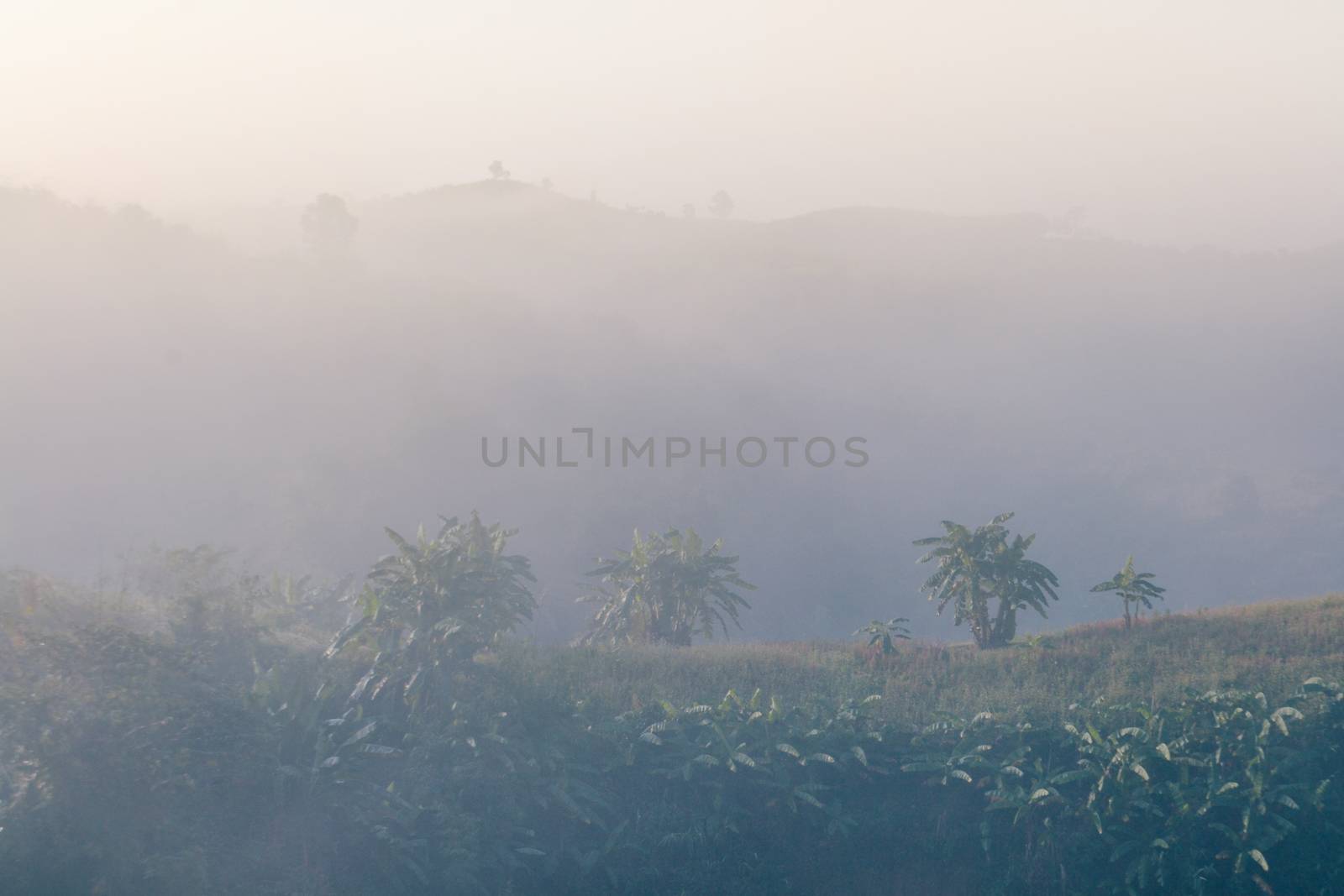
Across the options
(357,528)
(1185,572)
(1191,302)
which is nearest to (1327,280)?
(1191,302)

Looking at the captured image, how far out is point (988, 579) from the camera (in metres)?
20.8

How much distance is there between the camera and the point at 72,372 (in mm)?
49500

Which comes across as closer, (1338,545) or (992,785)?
(992,785)

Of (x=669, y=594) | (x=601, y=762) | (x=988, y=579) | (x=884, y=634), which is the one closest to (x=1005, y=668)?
(x=988, y=579)

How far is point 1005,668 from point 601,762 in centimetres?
826

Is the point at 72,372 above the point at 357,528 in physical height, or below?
above

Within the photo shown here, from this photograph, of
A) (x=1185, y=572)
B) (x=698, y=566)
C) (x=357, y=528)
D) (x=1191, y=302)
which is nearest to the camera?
(x=698, y=566)

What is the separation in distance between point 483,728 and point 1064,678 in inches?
415

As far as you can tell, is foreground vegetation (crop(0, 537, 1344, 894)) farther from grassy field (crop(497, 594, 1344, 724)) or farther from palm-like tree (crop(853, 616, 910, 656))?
palm-like tree (crop(853, 616, 910, 656))

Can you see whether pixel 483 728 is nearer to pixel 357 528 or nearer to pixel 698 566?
pixel 698 566

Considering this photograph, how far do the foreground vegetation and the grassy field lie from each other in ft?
0.32

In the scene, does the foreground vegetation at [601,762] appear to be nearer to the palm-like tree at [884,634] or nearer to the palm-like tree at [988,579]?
the palm-like tree at [884,634]

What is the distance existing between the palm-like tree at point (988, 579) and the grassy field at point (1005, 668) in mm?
894

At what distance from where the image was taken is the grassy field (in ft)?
56.3
